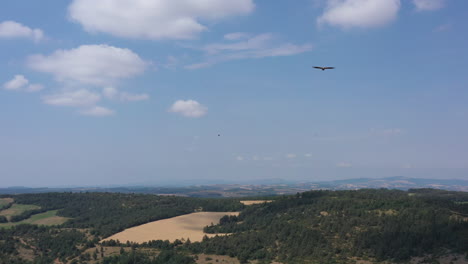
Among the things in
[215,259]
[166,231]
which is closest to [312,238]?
[215,259]

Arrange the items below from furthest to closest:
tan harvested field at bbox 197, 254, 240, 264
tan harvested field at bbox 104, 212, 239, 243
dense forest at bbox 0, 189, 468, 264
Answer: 1. tan harvested field at bbox 104, 212, 239, 243
2. tan harvested field at bbox 197, 254, 240, 264
3. dense forest at bbox 0, 189, 468, 264

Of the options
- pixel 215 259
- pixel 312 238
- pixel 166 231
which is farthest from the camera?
pixel 166 231

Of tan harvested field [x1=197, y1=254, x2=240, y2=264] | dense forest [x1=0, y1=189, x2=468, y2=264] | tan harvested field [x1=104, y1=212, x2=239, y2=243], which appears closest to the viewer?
dense forest [x1=0, y1=189, x2=468, y2=264]

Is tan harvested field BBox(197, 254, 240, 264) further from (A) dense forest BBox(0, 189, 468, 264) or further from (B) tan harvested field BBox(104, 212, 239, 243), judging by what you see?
(B) tan harvested field BBox(104, 212, 239, 243)

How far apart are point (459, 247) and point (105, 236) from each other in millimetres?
136412

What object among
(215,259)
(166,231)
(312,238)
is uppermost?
Result: (312,238)

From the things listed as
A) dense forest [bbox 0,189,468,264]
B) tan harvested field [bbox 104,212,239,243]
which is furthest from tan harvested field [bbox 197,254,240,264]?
tan harvested field [bbox 104,212,239,243]

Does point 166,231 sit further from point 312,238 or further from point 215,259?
point 312,238

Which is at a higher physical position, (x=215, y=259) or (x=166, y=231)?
(x=215, y=259)

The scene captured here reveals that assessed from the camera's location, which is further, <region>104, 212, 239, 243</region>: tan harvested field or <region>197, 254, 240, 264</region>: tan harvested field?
<region>104, 212, 239, 243</region>: tan harvested field

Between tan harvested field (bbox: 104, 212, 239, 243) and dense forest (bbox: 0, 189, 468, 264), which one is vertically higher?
dense forest (bbox: 0, 189, 468, 264)

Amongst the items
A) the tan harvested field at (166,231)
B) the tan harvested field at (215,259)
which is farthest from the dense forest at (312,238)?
the tan harvested field at (166,231)

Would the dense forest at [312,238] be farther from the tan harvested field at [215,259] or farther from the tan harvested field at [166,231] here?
the tan harvested field at [166,231]

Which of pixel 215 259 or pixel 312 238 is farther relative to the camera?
pixel 312 238
